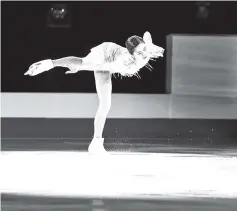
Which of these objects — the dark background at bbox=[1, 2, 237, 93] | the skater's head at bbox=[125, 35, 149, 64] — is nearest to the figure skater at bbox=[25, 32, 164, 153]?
the skater's head at bbox=[125, 35, 149, 64]

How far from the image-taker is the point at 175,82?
7.00 m

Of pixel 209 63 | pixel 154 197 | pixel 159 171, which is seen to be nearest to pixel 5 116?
pixel 209 63

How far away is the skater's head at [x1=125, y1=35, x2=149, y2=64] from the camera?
13.8ft

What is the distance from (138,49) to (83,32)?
3048mm

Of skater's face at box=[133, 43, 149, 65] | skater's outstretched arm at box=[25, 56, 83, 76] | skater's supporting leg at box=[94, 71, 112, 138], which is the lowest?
skater's supporting leg at box=[94, 71, 112, 138]

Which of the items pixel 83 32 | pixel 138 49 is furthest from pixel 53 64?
pixel 83 32

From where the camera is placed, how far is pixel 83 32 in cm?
717

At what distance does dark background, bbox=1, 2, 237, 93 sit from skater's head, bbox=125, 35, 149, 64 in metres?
2.88

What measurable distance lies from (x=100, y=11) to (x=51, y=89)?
1055mm

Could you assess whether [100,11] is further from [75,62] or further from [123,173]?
[123,173]

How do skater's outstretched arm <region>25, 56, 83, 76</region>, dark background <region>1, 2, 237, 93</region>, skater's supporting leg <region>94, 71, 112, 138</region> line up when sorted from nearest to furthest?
skater's outstretched arm <region>25, 56, 83, 76</region>
skater's supporting leg <region>94, 71, 112, 138</region>
dark background <region>1, 2, 237, 93</region>

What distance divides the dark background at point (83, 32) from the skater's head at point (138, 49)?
288 cm

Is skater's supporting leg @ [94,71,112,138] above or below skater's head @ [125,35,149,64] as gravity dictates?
below

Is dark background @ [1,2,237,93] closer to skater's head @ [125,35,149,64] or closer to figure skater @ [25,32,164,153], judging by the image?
figure skater @ [25,32,164,153]
